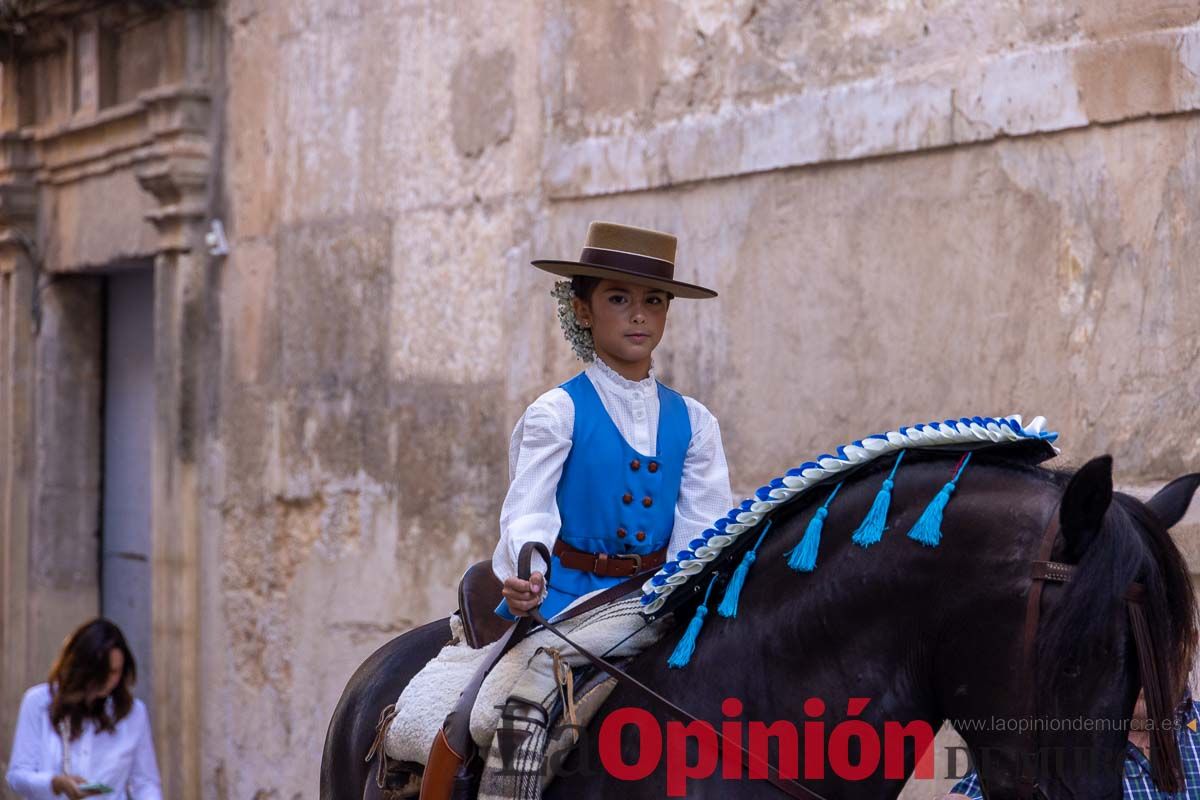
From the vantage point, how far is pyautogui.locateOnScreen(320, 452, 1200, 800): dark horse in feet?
7.50

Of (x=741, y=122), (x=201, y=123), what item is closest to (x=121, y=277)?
(x=201, y=123)

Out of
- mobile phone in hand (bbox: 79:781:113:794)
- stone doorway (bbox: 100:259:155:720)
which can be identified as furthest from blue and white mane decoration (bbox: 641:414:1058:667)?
stone doorway (bbox: 100:259:155:720)

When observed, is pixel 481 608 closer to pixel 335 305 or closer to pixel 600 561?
pixel 600 561

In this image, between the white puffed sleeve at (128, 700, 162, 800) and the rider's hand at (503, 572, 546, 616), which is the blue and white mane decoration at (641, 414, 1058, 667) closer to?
the rider's hand at (503, 572, 546, 616)

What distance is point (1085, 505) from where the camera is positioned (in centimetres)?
231

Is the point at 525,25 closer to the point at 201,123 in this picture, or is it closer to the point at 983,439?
the point at 201,123

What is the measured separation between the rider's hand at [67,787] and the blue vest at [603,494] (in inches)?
122

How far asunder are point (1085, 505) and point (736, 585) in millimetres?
697

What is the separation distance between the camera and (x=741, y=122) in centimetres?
518

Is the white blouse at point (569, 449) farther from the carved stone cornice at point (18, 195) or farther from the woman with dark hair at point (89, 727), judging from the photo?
the carved stone cornice at point (18, 195)

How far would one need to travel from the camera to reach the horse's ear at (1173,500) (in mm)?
2535

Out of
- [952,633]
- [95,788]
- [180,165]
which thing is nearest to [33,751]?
[95,788]

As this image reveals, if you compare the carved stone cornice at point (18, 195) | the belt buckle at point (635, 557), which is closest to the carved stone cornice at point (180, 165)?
the carved stone cornice at point (18, 195)

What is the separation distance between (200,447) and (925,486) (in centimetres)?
575
